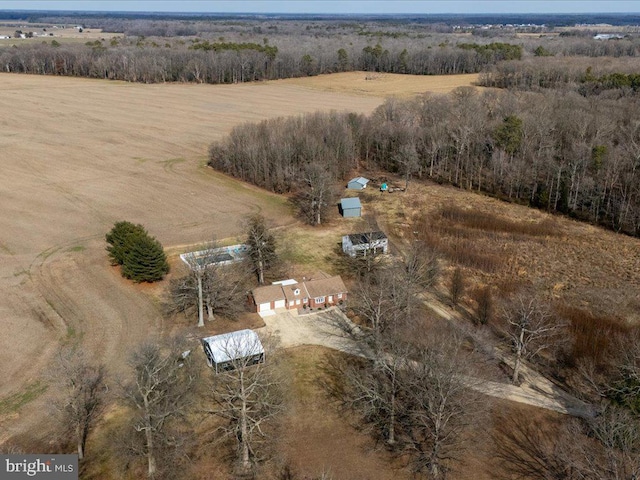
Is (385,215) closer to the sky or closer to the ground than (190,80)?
closer to the ground

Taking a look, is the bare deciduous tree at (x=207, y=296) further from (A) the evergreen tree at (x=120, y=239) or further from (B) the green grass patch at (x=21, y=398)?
(B) the green grass patch at (x=21, y=398)

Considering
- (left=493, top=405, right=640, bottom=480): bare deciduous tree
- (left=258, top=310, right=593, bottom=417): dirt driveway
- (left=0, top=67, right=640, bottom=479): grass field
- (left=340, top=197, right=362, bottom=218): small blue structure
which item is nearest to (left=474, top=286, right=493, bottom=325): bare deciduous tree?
(left=0, top=67, right=640, bottom=479): grass field

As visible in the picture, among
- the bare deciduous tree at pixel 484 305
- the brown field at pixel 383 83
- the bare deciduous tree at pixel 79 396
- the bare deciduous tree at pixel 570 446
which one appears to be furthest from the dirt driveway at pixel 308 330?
the brown field at pixel 383 83

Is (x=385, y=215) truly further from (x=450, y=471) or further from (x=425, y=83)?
(x=425, y=83)

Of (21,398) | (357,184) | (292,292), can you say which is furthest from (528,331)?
(357,184)

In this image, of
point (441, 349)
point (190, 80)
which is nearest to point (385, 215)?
point (441, 349)

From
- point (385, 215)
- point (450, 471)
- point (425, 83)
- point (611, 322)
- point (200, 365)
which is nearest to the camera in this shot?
point (450, 471)
